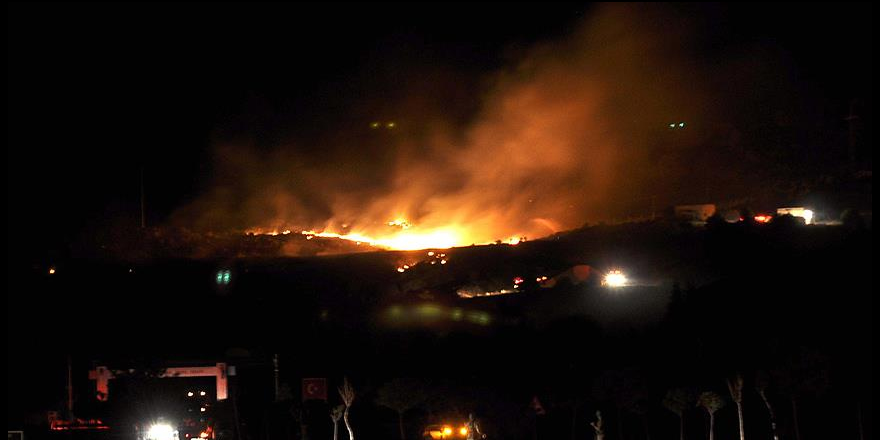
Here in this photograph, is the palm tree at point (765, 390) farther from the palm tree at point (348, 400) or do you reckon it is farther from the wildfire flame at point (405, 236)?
the wildfire flame at point (405, 236)

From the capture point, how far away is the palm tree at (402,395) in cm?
1405

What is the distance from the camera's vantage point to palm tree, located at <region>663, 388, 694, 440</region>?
43.3ft

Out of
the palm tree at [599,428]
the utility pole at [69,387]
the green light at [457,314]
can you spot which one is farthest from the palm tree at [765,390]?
the utility pole at [69,387]

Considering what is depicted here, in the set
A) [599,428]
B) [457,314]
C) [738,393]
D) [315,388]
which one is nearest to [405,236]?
[457,314]

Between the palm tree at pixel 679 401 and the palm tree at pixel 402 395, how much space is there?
369cm

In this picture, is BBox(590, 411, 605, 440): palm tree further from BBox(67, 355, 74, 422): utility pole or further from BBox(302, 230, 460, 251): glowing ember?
BBox(302, 230, 460, 251): glowing ember

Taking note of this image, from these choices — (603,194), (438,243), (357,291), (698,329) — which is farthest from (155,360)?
(603,194)

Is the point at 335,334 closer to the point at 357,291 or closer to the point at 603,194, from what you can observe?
the point at 357,291

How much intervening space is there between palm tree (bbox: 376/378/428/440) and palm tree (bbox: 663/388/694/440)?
12.1 ft

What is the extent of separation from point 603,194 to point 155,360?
95.5 feet

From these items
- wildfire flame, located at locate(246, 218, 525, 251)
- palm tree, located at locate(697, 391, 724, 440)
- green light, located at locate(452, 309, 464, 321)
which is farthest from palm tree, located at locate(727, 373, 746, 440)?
wildfire flame, located at locate(246, 218, 525, 251)

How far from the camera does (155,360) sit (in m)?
16.7

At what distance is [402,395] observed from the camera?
14.1 m

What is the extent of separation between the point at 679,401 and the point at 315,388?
20.0 feet
